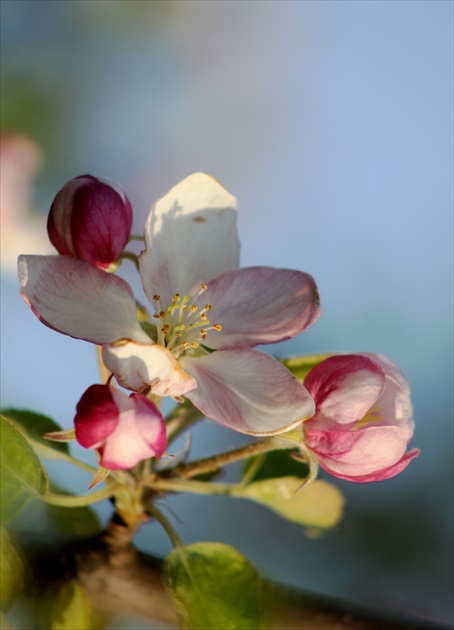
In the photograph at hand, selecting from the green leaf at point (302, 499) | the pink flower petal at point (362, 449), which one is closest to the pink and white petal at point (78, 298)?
the pink flower petal at point (362, 449)

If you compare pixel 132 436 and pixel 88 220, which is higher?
pixel 88 220

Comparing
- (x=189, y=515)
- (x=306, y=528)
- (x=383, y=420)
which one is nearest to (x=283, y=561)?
(x=189, y=515)

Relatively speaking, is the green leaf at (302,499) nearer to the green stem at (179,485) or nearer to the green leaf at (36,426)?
the green stem at (179,485)

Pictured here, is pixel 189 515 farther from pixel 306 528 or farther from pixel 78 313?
pixel 78 313

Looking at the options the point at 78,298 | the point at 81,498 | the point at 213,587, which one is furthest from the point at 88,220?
the point at 213,587

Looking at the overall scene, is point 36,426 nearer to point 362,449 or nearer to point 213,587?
point 213,587

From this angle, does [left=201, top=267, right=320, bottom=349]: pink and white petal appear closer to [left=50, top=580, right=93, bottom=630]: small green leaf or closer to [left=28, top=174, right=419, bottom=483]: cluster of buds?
[left=28, top=174, right=419, bottom=483]: cluster of buds
